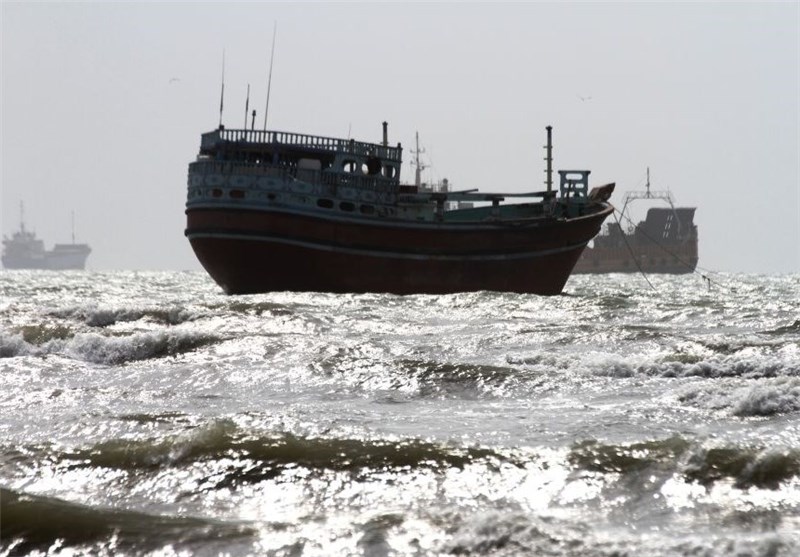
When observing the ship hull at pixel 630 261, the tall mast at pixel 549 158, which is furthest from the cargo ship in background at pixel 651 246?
the tall mast at pixel 549 158

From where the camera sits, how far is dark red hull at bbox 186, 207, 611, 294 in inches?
1118

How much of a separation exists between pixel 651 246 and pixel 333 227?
8952cm

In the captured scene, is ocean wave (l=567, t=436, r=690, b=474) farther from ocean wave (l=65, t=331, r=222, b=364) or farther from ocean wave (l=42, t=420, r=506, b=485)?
ocean wave (l=65, t=331, r=222, b=364)

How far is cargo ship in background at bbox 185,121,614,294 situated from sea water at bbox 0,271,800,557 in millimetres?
16497

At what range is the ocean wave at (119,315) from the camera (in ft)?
47.6

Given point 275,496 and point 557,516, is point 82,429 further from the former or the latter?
point 557,516

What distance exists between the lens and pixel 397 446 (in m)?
5.94

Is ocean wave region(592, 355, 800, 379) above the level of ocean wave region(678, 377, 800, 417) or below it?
above

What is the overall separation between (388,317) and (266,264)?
1214 centimetres

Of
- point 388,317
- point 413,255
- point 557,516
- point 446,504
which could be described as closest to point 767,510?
point 557,516

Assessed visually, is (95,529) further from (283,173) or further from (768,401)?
(283,173)

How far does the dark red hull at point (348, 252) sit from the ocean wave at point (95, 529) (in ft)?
77.5

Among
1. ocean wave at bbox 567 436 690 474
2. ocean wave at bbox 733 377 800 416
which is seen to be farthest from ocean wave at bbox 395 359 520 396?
ocean wave at bbox 567 436 690 474

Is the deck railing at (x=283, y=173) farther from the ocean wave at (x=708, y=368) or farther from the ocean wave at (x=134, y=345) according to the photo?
the ocean wave at (x=708, y=368)
